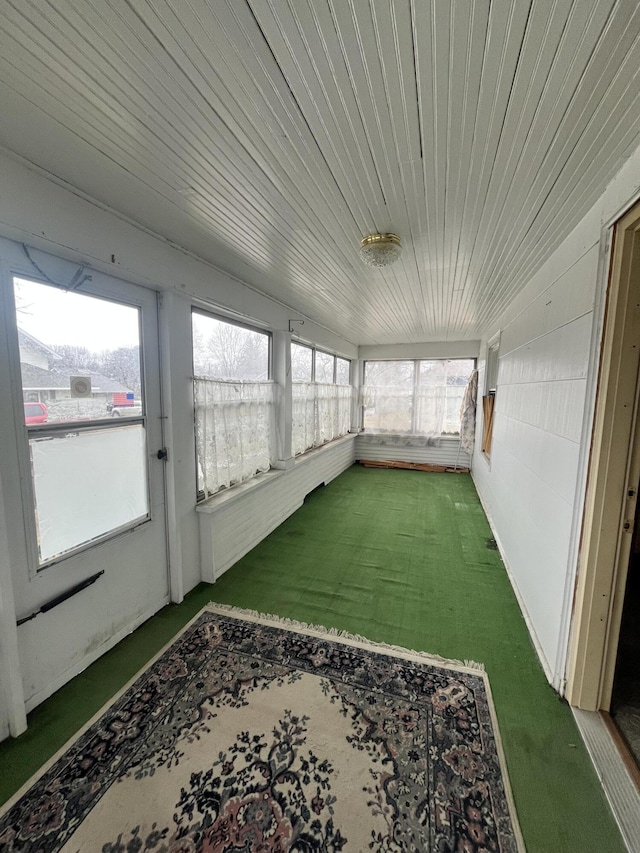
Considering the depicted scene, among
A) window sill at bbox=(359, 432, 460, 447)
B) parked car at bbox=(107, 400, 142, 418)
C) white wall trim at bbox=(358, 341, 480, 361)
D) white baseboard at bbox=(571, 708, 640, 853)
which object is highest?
white wall trim at bbox=(358, 341, 480, 361)

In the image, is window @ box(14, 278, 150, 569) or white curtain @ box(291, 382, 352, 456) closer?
window @ box(14, 278, 150, 569)

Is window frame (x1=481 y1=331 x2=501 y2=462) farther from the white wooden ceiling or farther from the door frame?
the door frame

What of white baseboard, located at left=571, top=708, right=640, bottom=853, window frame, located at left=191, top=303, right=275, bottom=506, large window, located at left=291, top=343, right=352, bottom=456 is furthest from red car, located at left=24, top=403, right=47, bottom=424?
white baseboard, located at left=571, top=708, right=640, bottom=853

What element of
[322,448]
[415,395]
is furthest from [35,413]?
[415,395]

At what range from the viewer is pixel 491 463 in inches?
154

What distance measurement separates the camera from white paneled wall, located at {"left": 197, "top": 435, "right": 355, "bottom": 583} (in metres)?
2.54

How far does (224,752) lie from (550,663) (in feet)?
5.36

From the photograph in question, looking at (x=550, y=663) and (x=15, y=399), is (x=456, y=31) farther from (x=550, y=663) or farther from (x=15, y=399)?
(x=550, y=663)

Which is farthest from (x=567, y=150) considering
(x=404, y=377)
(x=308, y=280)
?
(x=404, y=377)

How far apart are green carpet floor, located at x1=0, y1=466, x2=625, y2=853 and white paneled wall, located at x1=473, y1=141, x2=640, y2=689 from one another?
217 mm

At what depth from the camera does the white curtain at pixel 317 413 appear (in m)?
4.07

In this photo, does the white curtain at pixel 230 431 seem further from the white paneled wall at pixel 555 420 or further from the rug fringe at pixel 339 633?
the white paneled wall at pixel 555 420

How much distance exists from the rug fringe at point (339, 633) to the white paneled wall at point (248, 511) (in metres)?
0.41

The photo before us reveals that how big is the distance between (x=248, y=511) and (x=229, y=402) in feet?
3.31
